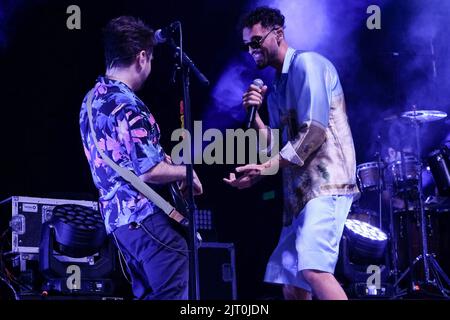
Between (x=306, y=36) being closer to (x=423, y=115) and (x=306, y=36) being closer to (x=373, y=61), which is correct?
(x=373, y=61)

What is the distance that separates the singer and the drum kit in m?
3.01

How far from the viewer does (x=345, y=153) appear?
3494 mm

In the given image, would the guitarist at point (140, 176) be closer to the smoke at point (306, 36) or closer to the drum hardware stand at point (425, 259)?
the smoke at point (306, 36)

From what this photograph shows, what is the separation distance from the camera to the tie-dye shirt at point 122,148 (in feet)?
11.3

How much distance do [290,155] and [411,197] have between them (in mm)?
3846

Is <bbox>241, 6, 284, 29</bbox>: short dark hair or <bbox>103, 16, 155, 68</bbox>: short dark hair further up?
<bbox>241, 6, 284, 29</bbox>: short dark hair

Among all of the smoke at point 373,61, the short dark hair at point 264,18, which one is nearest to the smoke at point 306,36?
the smoke at point 373,61

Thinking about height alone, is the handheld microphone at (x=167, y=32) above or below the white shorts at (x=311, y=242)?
above

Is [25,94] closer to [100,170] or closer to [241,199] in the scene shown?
[100,170]

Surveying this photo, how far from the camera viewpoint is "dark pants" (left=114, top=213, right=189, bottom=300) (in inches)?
130

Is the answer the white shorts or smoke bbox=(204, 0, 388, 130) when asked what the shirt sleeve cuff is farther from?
smoke bbox=(204, 0, 388, 130)

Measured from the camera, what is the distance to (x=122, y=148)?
3.49 meters
